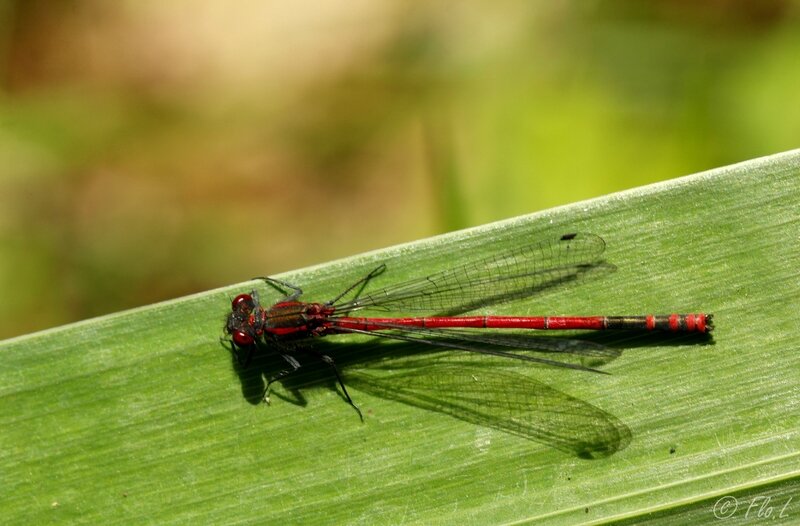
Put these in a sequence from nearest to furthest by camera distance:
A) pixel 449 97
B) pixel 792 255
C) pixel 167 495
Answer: pixel 792 255, pixel 167 495, pixel 449 97

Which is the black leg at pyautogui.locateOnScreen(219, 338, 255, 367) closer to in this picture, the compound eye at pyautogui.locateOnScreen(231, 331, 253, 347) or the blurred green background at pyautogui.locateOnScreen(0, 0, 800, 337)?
the compound eye at pyautogui.locateOnScreen(231, 331, 253, 347)

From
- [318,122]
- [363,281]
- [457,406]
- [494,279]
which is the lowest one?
[457,406]

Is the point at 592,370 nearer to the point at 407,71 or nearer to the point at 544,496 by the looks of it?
the point at 544,496

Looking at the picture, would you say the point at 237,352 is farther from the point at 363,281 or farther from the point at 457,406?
the point at 457,406

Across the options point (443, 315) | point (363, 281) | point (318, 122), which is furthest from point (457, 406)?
point (318, 122)

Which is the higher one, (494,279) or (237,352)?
(494,279)

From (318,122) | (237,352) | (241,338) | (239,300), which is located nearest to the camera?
(241,338)

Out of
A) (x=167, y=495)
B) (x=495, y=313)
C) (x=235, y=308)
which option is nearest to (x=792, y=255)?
(x=495, y=313)
